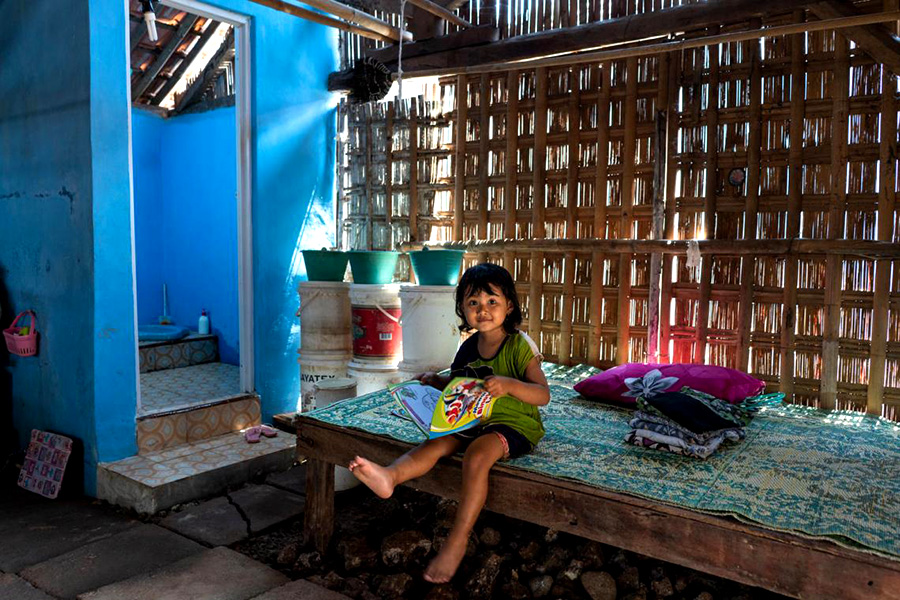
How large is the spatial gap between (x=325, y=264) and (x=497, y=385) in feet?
8.14

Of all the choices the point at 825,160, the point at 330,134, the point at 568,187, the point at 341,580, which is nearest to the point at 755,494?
the point at 341,580

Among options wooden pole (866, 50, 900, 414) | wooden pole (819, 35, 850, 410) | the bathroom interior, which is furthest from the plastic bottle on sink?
wooden pole (866, 50, 900, 414)

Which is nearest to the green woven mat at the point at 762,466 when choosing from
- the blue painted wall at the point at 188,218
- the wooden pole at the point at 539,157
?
the wooden pole at the point at 539,157

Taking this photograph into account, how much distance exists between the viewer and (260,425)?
480 cm

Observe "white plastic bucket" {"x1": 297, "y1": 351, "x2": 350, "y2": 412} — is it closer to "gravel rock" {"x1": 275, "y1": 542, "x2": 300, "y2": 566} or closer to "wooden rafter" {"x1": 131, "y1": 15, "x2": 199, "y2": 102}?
"gravel rock" {"x1": 275, "y1": 542, "x2": 300, "y2": 566}

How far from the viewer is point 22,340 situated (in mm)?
4250

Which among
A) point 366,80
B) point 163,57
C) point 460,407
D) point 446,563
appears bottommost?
point 446,563

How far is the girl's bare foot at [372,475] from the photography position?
91.4 inches

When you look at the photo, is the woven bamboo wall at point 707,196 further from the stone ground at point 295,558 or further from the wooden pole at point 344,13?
the stone ground at point 295,558

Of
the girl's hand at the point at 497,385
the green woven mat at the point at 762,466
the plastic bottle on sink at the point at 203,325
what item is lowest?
the green woven mat at the point at 762,466

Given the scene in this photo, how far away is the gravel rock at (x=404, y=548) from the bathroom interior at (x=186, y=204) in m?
3.40

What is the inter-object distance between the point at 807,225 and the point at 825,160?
37cm

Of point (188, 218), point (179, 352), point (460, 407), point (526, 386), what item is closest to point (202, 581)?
point (460, 407)

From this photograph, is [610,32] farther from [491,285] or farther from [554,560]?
[554,560]
